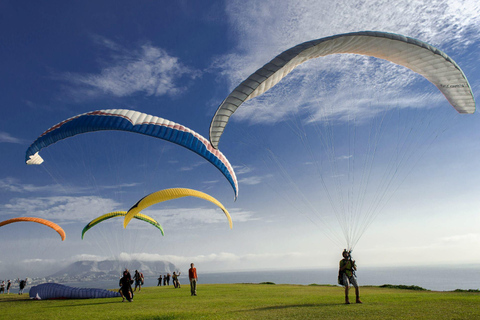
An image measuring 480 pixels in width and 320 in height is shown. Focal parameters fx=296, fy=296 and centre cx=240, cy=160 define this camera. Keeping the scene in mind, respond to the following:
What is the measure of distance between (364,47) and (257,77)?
4166mm

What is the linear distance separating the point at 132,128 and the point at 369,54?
391 inches

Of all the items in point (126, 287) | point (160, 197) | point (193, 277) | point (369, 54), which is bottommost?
point (126, 287)

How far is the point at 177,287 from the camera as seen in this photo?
20844 mm

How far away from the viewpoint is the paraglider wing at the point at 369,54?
9359 millimetres

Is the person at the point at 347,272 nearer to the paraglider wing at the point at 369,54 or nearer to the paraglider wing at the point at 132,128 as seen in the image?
the paraglider wing at the point at 369,54

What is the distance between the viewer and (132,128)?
503 inches

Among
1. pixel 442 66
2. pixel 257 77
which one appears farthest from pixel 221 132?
pixel 442 66

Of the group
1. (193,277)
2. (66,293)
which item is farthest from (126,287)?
(66,293)

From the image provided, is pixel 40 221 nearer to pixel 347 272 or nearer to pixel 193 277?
pixel 193 277

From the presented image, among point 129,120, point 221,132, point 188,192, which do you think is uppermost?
point 129,120

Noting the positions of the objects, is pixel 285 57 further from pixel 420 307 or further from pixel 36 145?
pixel 36 145

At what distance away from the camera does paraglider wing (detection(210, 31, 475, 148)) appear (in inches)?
368

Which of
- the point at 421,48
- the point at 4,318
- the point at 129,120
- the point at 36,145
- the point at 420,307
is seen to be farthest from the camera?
the point at 36,145

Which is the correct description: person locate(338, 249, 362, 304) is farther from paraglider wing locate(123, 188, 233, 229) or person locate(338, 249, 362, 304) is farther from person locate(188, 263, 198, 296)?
paraglider wing locate(123, 188, 233, 229)
